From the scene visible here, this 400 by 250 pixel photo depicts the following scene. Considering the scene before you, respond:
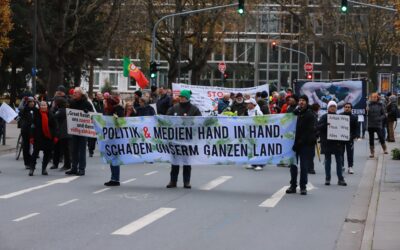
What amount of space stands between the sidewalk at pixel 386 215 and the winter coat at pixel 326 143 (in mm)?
1077

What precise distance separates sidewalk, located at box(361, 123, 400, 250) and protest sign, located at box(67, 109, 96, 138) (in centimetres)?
618

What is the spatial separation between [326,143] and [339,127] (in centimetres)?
45

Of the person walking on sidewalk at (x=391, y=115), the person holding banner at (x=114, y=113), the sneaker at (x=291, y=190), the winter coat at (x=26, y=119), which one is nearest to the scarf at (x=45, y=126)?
the winter coat at (x=26, y=119)

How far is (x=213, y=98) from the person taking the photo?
28.4 metres

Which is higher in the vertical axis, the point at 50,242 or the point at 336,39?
the point at 336,39

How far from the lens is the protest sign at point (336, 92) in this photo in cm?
2745

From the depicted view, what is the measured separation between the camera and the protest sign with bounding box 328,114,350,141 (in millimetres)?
15625

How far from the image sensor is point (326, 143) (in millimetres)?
15727

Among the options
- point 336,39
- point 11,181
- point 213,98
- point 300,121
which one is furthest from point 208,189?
point 336,39

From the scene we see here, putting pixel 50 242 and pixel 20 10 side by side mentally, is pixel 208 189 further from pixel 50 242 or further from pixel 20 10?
pixel 20 10

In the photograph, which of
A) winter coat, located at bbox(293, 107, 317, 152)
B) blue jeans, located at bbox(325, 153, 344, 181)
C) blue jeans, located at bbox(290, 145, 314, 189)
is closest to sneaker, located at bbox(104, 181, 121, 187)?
blue jeans, located at bbox(290, 145, 314, 189)

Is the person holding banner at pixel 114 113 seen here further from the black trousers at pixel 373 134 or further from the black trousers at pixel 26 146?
the black trousers at pixel 373 134

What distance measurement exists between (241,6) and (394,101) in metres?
8.04

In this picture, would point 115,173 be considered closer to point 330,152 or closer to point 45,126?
point 45,126
